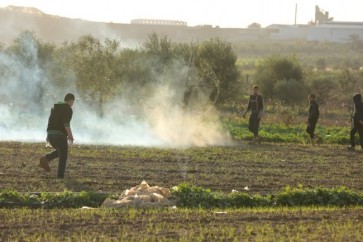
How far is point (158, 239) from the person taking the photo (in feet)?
38.4

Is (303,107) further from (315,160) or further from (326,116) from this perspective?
(315,160)

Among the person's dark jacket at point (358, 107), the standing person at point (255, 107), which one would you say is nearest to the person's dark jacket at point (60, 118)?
the standing person at point (255, 107)

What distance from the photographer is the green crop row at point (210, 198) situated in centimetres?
1463

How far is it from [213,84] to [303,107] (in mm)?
14534

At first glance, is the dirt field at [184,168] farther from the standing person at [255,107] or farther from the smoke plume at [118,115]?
the smoke plume at [118,115]

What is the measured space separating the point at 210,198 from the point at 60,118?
4.63m

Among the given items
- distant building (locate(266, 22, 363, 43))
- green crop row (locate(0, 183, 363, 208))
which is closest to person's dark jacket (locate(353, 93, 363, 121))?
green crop row (locate(0, 183, 363, 208))

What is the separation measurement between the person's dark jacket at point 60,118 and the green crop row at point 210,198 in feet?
10.6

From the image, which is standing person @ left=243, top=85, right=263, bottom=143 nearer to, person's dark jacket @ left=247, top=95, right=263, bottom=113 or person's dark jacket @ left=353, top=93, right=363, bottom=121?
person's dark jacket @ left=247, top=95, right=263, bottom=113

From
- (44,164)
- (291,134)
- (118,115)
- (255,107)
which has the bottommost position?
(291,134)

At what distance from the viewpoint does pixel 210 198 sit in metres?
15.0

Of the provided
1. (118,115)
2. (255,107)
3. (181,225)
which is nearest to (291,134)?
(255,107)

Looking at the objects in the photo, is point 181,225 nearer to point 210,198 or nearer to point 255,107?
point 210,198

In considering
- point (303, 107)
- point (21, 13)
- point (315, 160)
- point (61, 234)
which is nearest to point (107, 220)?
point (61, 234)
